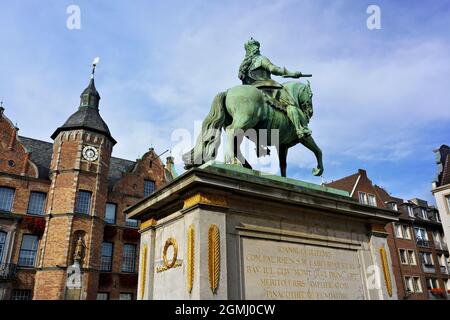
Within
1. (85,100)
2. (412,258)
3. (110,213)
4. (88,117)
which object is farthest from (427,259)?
(85,100)

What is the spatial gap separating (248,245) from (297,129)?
118 inches

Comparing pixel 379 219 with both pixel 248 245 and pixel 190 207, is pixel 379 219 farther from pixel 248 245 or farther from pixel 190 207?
pixel 190 207

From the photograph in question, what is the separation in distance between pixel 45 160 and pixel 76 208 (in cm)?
749

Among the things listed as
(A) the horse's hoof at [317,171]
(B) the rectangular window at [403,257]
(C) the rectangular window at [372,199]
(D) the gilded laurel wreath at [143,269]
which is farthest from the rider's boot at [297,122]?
(B) the rectangular window at [403,257]

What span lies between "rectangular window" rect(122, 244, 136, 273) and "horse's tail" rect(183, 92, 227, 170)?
28390 millimetres

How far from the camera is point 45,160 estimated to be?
36.1 m

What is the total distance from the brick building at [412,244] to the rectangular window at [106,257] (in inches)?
927

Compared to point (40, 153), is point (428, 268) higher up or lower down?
lower down

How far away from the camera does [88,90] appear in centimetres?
3816

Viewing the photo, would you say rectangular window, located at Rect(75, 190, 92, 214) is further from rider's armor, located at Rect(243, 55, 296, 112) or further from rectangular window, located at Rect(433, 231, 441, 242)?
rectangular window, located at Rect(433, 231, 441, 242)

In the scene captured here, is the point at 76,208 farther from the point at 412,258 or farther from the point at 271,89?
the point at 412,258

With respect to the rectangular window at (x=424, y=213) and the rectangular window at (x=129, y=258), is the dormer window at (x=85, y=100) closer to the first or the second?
the rectangular window at (x=129, y=258)

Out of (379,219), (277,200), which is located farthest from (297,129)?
(379,219)

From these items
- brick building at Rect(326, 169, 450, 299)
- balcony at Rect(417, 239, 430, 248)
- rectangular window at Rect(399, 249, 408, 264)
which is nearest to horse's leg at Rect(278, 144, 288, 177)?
brick building at Rect(326, 169, 450, 299)
